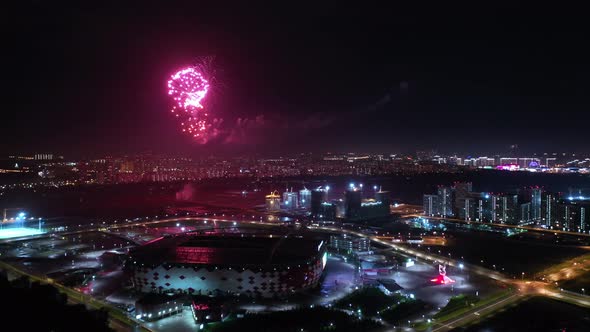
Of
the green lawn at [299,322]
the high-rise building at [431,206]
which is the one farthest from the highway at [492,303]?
the high-rise building at [431,206]

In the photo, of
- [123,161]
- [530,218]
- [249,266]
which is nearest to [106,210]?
[249,266]

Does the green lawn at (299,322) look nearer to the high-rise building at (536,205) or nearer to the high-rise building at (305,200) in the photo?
the high-rise building at (536,205)

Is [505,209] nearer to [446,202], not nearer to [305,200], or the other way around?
[446,202]

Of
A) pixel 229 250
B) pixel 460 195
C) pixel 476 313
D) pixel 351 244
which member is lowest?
pixel 476 313

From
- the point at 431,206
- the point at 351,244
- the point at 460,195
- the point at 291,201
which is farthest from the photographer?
the point at 291,201

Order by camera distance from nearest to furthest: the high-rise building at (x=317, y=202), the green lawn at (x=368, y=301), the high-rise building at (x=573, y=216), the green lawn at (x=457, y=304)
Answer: the green lawn at (x=457, y=304) → the green lawn at (x=368, y=301) → the high-rise building at (x=573, y=216) → the high-rise building at (x=317, y=202)

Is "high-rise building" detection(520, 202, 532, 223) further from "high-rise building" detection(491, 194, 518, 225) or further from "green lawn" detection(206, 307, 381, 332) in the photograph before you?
"green lawn" detection(206, 307, 381, 332)

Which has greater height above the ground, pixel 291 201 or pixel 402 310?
pixel 291 201

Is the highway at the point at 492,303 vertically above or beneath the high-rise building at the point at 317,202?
beneath

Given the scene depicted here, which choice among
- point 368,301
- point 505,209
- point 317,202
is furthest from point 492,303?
point 317,202
